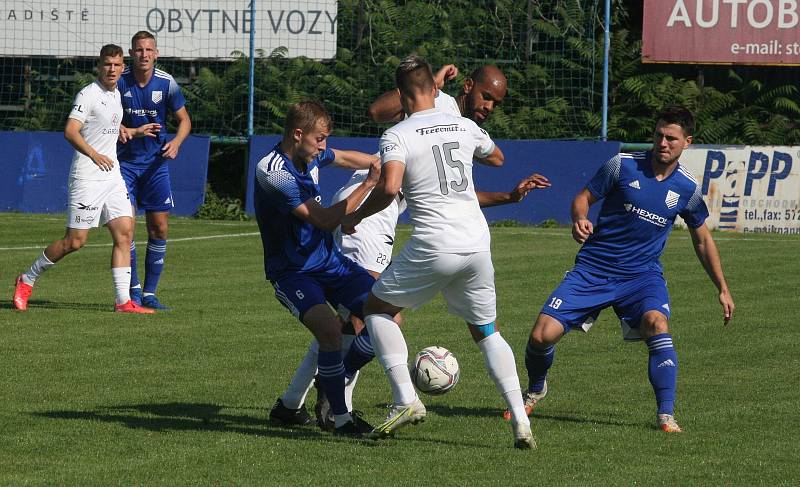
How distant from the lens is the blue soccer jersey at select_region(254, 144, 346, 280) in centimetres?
688

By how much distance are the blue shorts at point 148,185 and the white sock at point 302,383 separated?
5435 millimetres

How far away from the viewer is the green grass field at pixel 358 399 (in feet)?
19.9

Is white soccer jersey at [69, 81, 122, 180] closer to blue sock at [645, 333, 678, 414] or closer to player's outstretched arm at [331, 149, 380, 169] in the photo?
player's outstretched arm at [331, 149, 380, 169]

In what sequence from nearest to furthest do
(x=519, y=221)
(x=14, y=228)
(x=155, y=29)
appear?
(x=14, y=228)
(x=519, y=221)
(x=155, y=29)

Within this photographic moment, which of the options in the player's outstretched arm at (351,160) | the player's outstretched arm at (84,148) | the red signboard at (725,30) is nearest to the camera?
the player's outstretched arm at (351,160)

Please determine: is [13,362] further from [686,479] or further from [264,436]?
[686,479]

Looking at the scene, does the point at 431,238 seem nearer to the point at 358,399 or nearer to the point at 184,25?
the point at 358,399

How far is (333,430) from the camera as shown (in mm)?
7008

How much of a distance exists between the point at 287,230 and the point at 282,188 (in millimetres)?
323

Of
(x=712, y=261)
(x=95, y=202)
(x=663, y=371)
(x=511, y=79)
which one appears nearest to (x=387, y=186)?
(x=663, y=371)

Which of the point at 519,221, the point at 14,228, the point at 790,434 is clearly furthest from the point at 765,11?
the point at 790,434

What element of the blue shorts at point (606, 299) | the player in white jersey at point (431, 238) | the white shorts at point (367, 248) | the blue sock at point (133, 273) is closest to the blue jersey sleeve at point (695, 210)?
the blue shorts at point (606, 299)

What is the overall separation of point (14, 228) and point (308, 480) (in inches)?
558

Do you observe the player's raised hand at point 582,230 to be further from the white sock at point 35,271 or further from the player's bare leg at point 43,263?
the white sock at point 35,271
